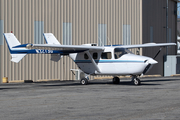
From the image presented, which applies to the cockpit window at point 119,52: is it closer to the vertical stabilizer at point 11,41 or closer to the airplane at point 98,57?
the airplane at point 98,57

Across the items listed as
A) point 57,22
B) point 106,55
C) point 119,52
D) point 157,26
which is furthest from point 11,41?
point 157,26

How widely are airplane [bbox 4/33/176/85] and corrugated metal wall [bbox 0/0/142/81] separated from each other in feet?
20.4

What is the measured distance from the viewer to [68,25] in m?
28.4

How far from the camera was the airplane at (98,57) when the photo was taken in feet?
57.2

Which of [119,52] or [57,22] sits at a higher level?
[57,22]

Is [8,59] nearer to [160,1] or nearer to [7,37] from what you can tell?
[7,37]

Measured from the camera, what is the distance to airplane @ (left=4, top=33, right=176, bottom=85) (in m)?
17.4

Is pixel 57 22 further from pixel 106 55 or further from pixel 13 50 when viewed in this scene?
pixel 106 55

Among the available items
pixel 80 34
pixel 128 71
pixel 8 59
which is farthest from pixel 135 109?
pixel 80 34

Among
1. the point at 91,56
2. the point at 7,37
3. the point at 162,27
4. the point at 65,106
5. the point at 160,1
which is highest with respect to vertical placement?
the point at 160,1

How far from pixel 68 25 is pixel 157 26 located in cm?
1319

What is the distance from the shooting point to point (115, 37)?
31266 mm

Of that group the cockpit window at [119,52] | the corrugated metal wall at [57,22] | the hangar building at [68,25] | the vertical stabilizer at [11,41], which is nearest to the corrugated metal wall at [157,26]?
the hangar building at [68,25]

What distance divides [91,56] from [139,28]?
15.2 metres
